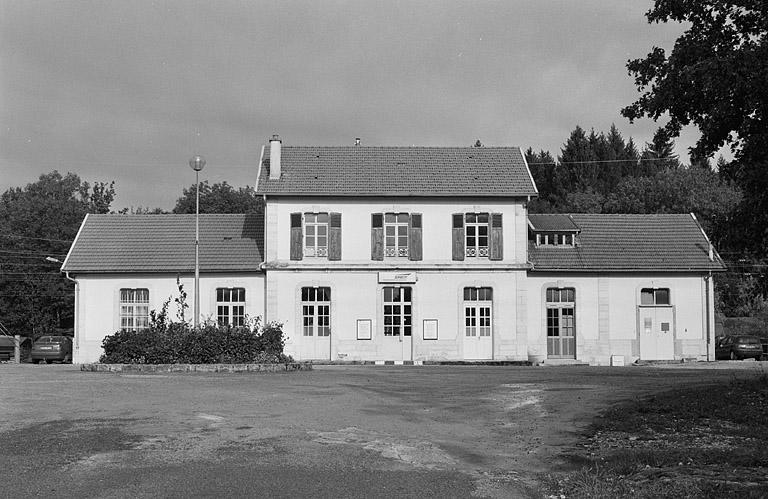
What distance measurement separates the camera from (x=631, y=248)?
1553 inches

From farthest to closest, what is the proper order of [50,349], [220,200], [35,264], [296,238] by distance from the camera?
1. [220,200]
2. [35,264]
3. [50,349]
4. [296,238]

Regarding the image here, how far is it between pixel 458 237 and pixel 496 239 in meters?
1.61

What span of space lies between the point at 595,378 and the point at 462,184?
16.6 m

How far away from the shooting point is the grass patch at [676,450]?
8391 mm

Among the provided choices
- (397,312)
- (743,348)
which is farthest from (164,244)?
(743,348)

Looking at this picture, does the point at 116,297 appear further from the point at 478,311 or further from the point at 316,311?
the point at 478,311

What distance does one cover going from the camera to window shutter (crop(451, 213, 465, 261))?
37.8m

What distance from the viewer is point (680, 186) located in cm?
6412

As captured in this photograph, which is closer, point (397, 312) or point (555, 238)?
point (397, 312)

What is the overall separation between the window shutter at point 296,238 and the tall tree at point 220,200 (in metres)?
29.1

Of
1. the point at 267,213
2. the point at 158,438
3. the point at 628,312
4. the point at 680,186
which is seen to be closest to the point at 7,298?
the point at 267,213

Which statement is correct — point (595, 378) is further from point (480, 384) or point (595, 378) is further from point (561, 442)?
point (561, 442)

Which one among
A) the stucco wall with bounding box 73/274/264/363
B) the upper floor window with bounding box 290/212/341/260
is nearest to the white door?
the upper floor window with bounding box 290/212/341/260

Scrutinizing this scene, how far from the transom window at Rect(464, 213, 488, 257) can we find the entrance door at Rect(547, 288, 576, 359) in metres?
3.54
